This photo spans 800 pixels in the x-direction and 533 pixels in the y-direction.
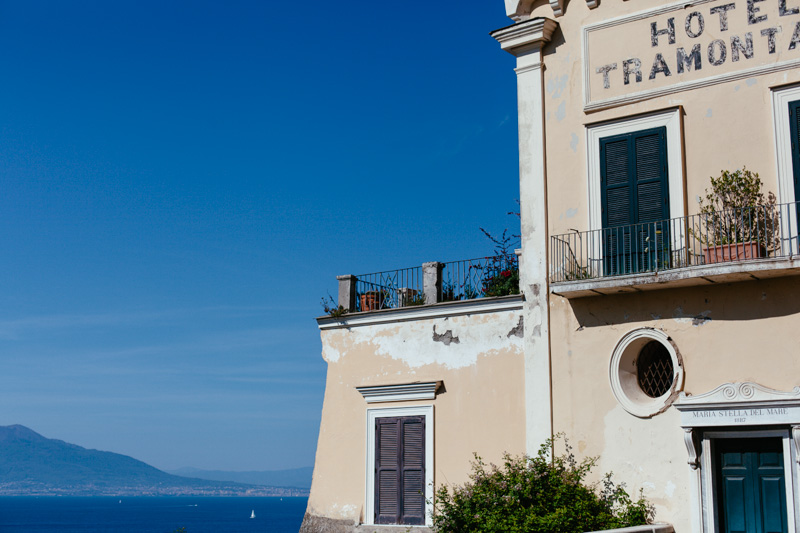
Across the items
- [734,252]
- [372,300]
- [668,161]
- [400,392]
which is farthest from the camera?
[372,300]

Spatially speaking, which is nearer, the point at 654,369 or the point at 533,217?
the point at 654,369

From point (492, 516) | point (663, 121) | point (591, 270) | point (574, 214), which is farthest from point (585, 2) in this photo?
point (492, 516)

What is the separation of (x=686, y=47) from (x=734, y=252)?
316cm

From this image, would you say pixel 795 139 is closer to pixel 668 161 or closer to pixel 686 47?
pixel 668 161

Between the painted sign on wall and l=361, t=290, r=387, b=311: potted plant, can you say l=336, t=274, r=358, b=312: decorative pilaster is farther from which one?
the painted sign on wall

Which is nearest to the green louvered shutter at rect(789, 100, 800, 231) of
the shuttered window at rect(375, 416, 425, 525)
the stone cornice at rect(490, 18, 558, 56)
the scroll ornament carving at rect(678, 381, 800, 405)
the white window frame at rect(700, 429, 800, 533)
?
the scroll ornament carving at rect(678, 381, 800, 405)

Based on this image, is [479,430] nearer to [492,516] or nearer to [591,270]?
[492,516]

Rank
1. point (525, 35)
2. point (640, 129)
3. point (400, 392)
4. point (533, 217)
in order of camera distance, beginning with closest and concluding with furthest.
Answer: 1. point (640, 129)
2. point (533, 217)
3. point (525, 35)
4. point (400, 392)

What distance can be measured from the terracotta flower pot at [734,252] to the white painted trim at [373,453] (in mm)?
4971

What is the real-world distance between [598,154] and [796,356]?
158 inches

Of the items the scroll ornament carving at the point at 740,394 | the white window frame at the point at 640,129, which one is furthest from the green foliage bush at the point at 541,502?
the white window frame at the point at 640,129

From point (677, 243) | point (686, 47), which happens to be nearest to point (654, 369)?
point (677, 243)

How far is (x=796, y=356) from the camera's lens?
11.1 meters

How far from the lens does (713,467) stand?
11594 millimetres
